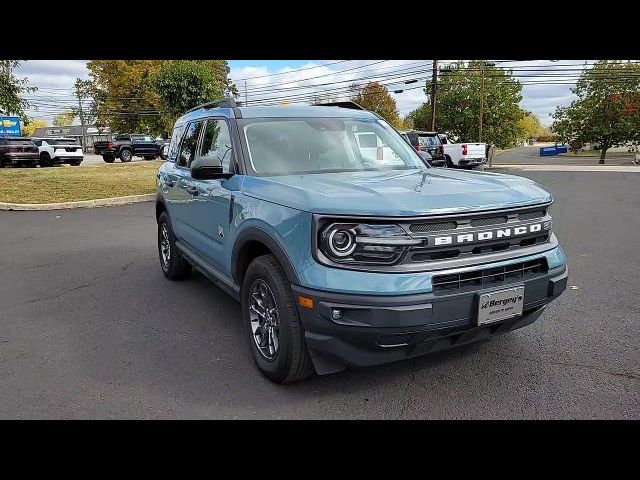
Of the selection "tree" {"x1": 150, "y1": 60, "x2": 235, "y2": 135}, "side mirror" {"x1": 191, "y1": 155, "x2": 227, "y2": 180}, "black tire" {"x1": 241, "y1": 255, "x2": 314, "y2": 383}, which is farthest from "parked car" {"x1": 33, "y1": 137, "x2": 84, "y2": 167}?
"black tire" {"x1": 241, "y1": 255, "x2": 314, "y2": 383}

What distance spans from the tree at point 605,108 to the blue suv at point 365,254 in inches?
1669

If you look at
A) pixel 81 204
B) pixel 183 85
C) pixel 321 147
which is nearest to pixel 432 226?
pixel 321 147

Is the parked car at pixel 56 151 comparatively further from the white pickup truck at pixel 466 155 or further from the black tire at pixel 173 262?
the black tire at pixel 173 262

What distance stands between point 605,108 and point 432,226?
44.7m

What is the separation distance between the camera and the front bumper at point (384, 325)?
102 inches

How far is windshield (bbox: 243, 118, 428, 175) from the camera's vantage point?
386 centimetres

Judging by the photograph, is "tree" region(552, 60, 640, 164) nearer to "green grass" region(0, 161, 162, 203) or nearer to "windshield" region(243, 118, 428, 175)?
"green grass" region(0, 161, 162, 203)

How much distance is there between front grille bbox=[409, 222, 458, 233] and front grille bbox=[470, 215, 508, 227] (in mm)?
149

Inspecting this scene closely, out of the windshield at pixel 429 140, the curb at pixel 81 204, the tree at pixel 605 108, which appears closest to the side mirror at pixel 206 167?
the curb at pixel 81 204
